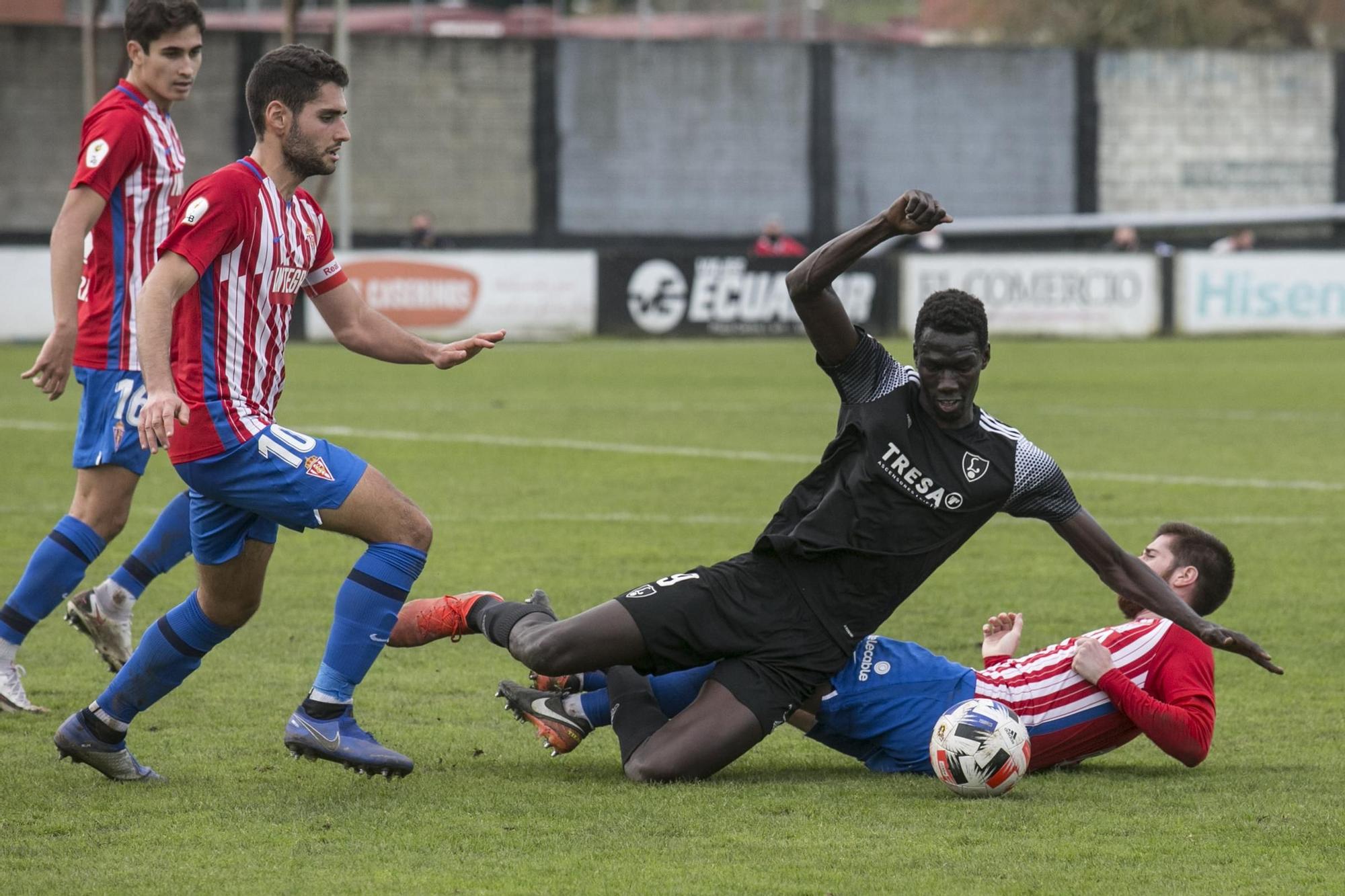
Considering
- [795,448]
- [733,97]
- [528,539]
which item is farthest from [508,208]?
[528,539]

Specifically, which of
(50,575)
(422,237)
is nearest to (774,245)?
(422,237)

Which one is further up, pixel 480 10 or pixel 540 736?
pixel 480 10

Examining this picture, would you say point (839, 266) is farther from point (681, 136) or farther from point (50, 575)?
point (681, 136)

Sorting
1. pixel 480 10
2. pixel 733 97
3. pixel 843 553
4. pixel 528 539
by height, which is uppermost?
pixel 480 10

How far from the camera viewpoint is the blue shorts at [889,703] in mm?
5133

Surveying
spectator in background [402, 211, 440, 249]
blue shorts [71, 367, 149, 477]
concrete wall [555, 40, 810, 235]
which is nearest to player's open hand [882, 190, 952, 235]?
blue shorts [71, 367, 149, 477]

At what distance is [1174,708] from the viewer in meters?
5.10

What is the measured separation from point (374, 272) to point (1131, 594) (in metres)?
21.5

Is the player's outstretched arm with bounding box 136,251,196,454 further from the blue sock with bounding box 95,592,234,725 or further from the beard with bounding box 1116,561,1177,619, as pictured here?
the beard with bounding box 1116,561,1177,619

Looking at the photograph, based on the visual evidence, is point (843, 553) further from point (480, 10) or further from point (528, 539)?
point (480, 10)

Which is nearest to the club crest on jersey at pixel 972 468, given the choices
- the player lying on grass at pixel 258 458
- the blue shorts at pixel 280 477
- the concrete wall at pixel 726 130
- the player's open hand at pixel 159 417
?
the player lying on grass at pixel 258 458

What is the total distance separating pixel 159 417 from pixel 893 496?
1930 millimetres

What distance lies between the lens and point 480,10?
5162 centimetres

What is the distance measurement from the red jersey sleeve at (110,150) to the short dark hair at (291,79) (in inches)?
50.6
